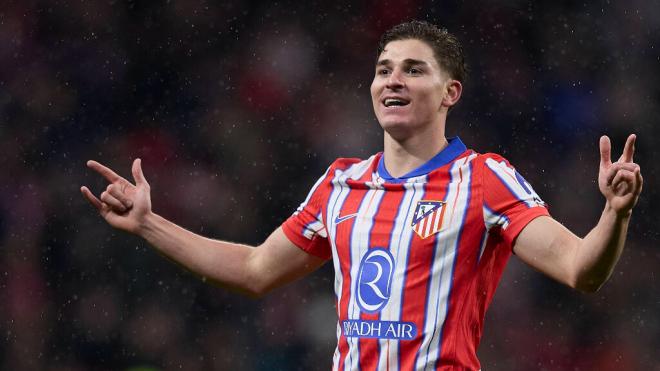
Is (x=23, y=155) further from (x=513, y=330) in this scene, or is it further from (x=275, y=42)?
(x=513, y=330)

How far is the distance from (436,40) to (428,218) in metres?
0.66

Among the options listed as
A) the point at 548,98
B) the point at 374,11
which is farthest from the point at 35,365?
the point at 548,98

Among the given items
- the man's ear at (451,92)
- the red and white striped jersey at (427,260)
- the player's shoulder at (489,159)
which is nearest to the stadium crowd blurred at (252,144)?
the man's ear at (451,92)

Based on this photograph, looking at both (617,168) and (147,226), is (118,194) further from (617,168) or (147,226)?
(617,168)

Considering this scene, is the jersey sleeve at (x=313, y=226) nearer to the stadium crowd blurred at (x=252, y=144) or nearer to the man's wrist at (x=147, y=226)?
the man's wrist at (x=147, y=226)

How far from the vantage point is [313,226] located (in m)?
3.49

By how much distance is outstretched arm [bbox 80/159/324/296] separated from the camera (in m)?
3.54

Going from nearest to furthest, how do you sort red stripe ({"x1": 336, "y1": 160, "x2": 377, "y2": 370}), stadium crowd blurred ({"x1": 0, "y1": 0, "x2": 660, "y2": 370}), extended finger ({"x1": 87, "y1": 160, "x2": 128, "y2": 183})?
red stripe ({"x1": 336, "y1": 160, "x2": 377, "y2": 370})
extended finger ({"x1": 87, "y1": 160, "x2": 128, "y2": 183})
stadium crowd blurred ({"x1": 0, "y1": 0, "x2": 660, "y2": 370})

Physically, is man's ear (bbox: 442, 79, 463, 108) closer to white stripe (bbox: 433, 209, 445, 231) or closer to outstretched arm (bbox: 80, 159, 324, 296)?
white stripe (bbox: 433, 209, 445, 231)

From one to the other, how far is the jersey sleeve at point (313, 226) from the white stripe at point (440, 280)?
477mm

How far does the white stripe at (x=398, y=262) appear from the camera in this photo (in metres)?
3.10

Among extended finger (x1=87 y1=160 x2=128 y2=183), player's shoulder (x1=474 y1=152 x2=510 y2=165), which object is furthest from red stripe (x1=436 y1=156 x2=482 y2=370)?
extended finger (x1=87 y1=160 x2=128 y2=183)

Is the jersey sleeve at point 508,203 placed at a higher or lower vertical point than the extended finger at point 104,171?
lower

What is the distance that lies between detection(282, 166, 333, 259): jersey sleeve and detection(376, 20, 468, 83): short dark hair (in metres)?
0.50
